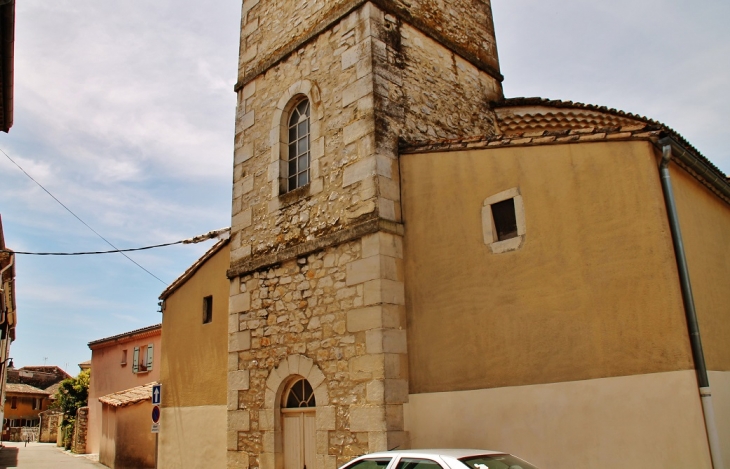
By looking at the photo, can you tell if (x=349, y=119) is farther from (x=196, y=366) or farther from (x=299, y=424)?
(x=196, y=366)

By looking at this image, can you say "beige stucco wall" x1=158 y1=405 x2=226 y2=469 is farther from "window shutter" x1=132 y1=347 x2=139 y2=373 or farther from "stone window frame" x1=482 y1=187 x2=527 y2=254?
"window shutter" x1=132 y1=347 x2=139 y2=373

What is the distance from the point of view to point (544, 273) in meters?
6.15

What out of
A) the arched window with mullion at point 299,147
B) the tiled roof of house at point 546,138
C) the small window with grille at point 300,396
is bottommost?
the small window with grille at point 300,396

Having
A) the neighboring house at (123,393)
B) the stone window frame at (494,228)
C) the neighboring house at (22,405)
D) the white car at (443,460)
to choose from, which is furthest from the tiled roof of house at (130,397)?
the neighboring house at (22,405)

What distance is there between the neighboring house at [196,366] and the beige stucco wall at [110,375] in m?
8.39

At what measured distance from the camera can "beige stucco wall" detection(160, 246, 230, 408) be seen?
995 cm

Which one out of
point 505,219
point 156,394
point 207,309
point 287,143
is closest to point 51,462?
point 156,394

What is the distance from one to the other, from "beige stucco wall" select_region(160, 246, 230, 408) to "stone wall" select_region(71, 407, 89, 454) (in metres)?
12.9

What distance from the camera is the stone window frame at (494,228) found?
6.45 meters

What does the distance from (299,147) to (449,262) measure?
333 cm

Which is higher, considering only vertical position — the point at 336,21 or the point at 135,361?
the point at 336,21

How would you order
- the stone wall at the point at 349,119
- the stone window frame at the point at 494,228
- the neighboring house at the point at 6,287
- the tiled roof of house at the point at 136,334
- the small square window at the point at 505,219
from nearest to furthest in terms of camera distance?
the stone window frame at the point at 494,228 < the small square window at the point at 505,219 < the stone wall at the point at 349,119 < the neighboring house at the point at 6,287 < the tiled roof of house at the point at 136,334

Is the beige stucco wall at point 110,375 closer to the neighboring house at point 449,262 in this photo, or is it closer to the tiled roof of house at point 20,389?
the neighboring house at point 449,262

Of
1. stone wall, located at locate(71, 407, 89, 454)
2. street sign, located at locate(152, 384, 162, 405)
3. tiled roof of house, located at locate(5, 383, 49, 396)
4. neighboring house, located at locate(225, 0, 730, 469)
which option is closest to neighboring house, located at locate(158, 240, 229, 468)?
street sign, located at locate(152, 384, 162, 405)
